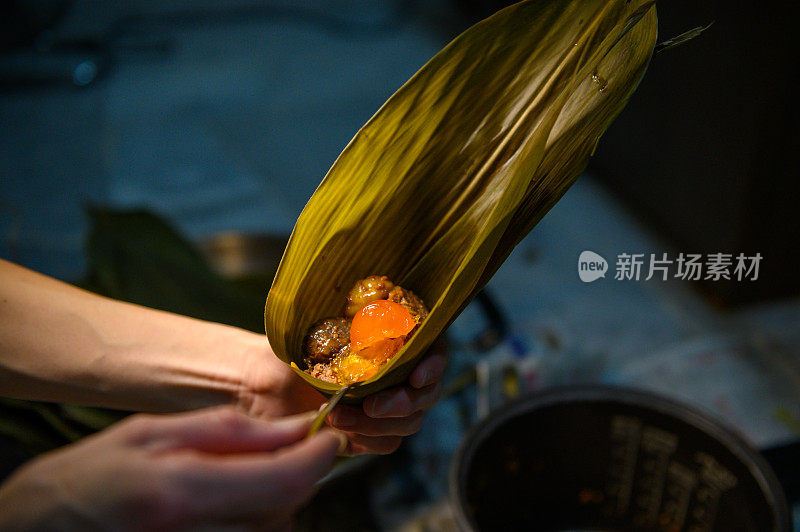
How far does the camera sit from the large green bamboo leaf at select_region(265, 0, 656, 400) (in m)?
0.50

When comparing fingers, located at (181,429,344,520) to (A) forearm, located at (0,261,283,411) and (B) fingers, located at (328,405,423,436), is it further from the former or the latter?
(A) forearm, located at (0,261,283,411)

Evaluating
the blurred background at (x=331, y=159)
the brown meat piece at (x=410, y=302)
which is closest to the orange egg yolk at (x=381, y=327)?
the brown meat piece at (x=410, y=302)

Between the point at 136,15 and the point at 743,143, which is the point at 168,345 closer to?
the point at 743,143

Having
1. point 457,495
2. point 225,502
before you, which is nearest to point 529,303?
point 457,495

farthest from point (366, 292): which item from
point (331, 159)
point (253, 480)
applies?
point (331, 159)

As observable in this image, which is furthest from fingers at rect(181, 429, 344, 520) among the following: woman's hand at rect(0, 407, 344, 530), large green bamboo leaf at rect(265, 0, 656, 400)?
large green bamboo leaf at rect(265, 0, 656, 400)

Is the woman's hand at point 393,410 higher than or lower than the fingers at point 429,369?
lower

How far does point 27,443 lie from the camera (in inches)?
31.3

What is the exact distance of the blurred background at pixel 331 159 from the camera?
85 cm

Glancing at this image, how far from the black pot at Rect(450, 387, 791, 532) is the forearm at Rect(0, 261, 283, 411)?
0.26 metres

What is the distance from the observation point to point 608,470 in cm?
79

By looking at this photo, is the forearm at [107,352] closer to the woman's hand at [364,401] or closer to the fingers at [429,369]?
the woman's hand at [364,401]

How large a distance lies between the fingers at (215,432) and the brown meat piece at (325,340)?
18cm

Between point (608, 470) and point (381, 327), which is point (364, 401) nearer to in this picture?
point (381, 327)
